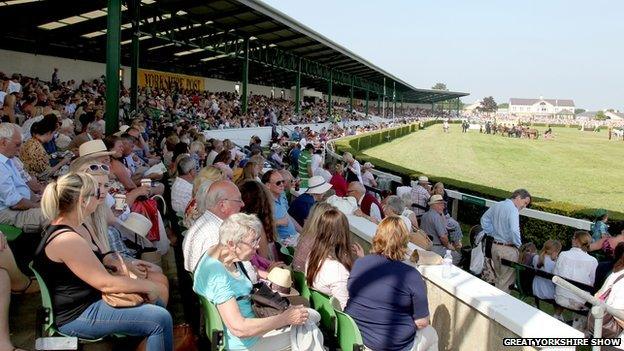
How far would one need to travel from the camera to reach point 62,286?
9.53ft

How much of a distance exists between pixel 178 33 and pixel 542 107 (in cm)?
17922

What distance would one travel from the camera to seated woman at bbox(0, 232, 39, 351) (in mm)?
3037

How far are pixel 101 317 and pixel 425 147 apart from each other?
35.9 meters

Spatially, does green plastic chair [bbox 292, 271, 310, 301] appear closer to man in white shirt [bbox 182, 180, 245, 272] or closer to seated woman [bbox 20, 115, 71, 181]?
man in white shirt [bbox 182, 180, 245, 272]

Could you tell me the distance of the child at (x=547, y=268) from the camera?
20.1 ft

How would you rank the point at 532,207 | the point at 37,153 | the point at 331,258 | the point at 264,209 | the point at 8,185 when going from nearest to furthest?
1. the point at 331,258
2. the point at 8,185
3. the point at 264,209
4. the point at 37,153
5. the point at 532,207

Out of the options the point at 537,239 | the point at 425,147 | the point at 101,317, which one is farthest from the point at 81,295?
the point at 425,147

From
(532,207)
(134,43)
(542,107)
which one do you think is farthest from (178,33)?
(542,107)

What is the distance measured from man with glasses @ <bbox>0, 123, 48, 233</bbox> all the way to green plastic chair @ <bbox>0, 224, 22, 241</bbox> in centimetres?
6

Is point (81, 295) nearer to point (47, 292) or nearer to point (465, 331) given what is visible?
point (47, 292)

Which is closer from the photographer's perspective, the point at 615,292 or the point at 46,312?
the point at 46,312

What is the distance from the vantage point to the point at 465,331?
3.71 m

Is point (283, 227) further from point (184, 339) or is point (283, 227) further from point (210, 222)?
point (184, 339)

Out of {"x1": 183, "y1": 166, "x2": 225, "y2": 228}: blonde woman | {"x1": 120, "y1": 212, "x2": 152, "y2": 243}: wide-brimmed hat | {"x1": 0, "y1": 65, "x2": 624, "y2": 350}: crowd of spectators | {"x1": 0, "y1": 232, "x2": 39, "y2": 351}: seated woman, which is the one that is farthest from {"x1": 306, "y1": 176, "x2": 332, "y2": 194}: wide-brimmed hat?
{"x1": 0, "y1": 232, "x2": 39, "y2": 351}: seated woman
